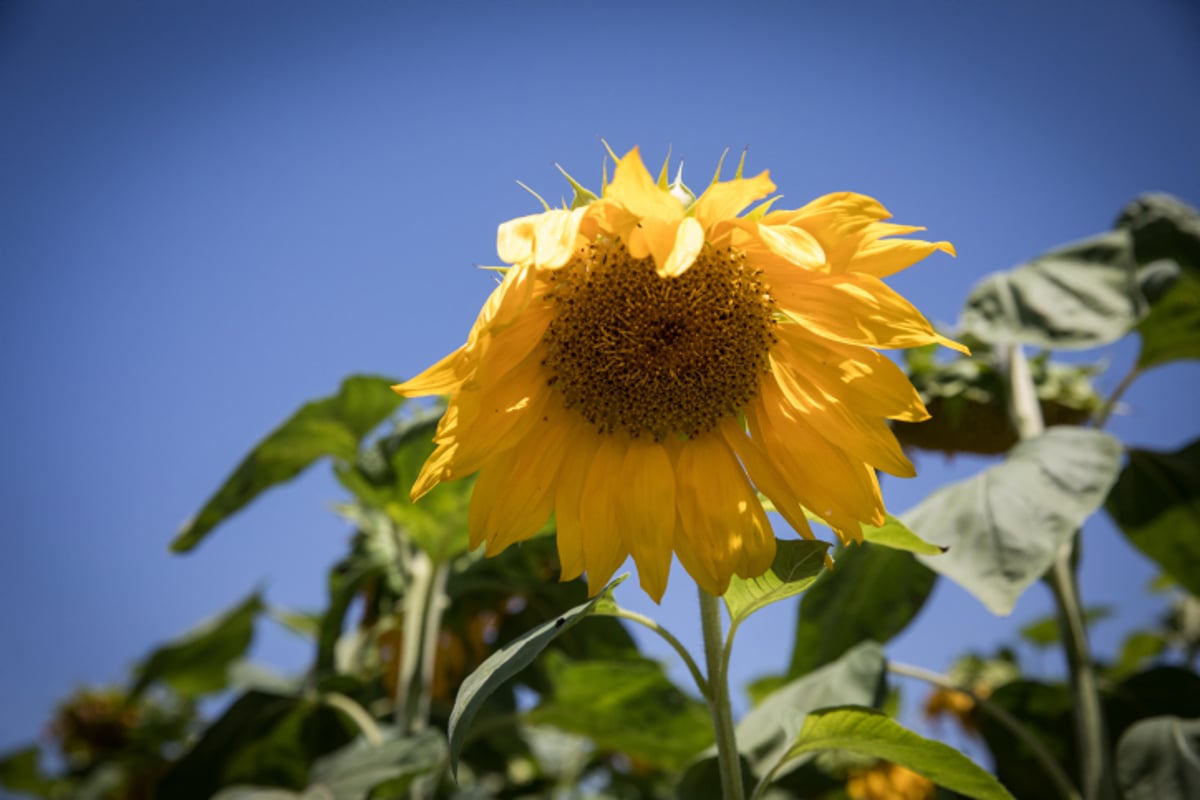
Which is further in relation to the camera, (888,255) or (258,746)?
(258,746)

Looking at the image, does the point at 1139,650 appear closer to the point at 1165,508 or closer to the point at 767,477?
the point at 1165,508

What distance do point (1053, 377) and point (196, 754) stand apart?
1.89 meters

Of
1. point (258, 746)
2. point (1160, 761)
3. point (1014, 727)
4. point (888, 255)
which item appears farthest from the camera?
point (258, 746)

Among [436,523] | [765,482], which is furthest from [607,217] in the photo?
[436,523]

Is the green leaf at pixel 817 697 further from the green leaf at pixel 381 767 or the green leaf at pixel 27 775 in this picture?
the green leaf at pixel 27 775

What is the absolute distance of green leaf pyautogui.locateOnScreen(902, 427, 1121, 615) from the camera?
126 cm

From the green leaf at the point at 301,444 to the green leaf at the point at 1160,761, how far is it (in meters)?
1.40

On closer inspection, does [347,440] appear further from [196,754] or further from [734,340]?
[734,340]

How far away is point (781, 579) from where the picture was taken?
961 millimetres

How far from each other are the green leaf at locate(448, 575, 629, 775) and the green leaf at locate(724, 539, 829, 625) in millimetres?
161

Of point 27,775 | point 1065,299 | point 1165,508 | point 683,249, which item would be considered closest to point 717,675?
point 683,249

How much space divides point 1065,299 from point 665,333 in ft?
3.85

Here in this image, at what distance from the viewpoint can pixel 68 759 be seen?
3.38m

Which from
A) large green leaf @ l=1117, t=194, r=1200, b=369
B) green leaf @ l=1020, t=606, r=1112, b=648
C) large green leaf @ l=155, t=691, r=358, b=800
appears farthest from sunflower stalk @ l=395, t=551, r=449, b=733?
green leaf @ l=1020, t=606, r=1112, b=648
